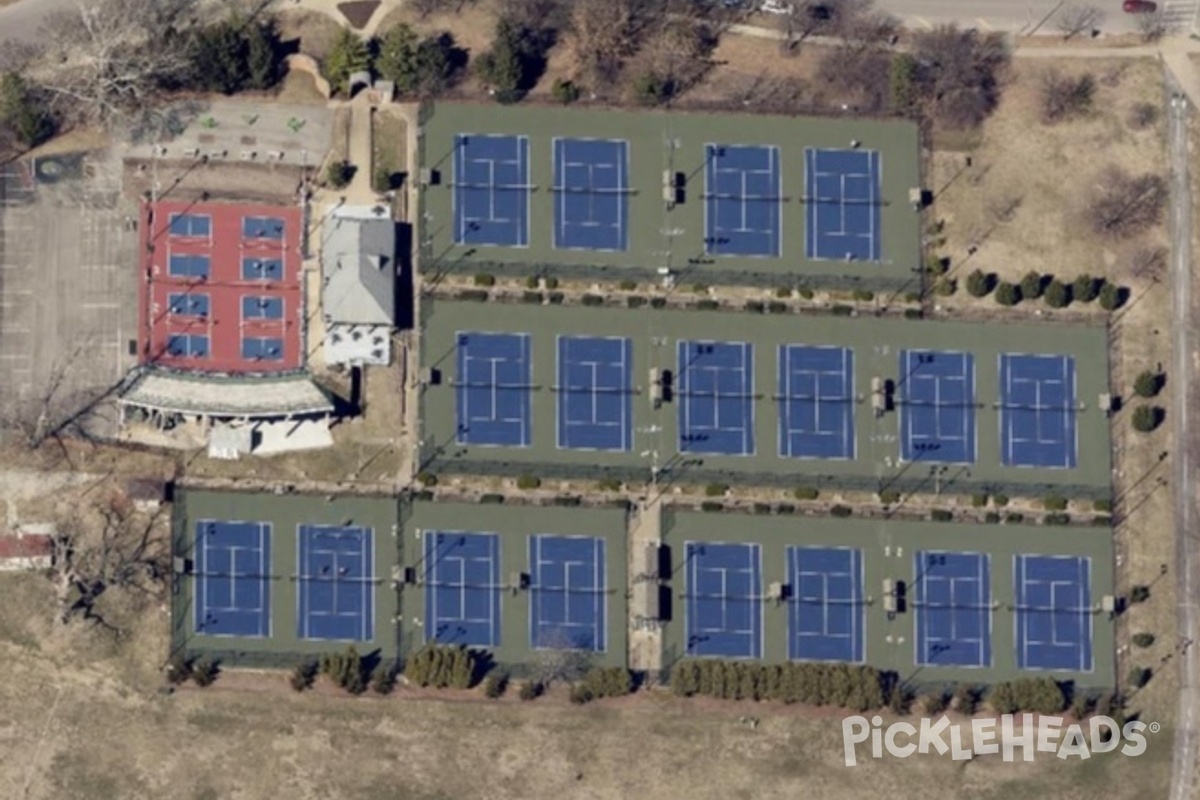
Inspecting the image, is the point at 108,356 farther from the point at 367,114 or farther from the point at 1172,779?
the point at 1172,779

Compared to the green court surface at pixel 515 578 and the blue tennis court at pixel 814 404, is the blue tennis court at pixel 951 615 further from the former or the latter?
the green court surface at pixel 515 578

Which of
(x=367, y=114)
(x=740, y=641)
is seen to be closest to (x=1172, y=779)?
(x=740, y=641)

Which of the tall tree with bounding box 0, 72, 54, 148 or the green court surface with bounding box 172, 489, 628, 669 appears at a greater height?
the tall tree with bounding box 0, 72, 54, 148

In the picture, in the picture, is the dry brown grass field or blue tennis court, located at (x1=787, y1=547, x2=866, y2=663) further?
blue tennis court, located at (x1=787, y1=547, x2=866, y2=663)

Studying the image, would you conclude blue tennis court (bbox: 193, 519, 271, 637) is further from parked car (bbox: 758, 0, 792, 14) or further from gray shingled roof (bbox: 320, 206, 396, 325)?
parked car (bbox: 758, 0, 792, 14)

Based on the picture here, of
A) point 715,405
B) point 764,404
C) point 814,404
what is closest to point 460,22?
point 715,405

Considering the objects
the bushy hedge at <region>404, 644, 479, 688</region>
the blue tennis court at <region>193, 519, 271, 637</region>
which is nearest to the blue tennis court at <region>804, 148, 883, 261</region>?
the bushy hedge at <region>404, 644, 479, 688</region>

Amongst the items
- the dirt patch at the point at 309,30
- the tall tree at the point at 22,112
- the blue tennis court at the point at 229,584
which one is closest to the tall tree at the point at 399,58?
the dirt patch at the point at 309,30

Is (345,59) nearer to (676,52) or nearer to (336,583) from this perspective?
(676,52)
